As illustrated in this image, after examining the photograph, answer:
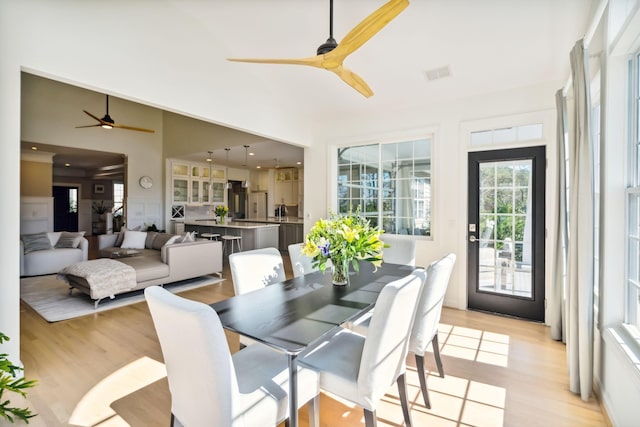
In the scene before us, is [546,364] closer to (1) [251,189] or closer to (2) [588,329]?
(2) [588,329]

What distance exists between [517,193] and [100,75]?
174 inches

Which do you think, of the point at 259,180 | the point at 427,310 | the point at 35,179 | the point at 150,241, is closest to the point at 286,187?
the point at 259,180

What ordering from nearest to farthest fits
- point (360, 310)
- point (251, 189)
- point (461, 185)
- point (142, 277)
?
point (360, 310)
point (461, 185)
point (142, 277)
point (251, 189)

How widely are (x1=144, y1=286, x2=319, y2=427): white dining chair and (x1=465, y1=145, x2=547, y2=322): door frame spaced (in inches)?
124

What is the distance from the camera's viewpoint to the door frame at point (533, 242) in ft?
11.4

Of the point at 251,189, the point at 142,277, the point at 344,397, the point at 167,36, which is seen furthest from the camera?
the point at 251,189

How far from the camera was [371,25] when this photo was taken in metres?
1.88

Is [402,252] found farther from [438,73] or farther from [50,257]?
[50,257]

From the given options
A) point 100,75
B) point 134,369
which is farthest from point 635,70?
point 134,369

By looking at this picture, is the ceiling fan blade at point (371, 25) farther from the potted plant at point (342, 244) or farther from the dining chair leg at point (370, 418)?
the dining chair leg at point (370, 418)

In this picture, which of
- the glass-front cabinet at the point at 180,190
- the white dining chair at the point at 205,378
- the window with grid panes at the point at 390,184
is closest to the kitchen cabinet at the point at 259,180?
the glass-front cabinet at the point at 180,190

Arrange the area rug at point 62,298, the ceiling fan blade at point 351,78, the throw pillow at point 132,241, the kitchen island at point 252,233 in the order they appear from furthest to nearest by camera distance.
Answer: the kitchen island at point 252,233 < the throw pillow at point 132,241 < the area rug at point 62,298 < the ceiling fan blade at point 351,78

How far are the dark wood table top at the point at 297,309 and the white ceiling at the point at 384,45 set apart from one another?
7.86 feet

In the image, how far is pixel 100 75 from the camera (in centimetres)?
264
